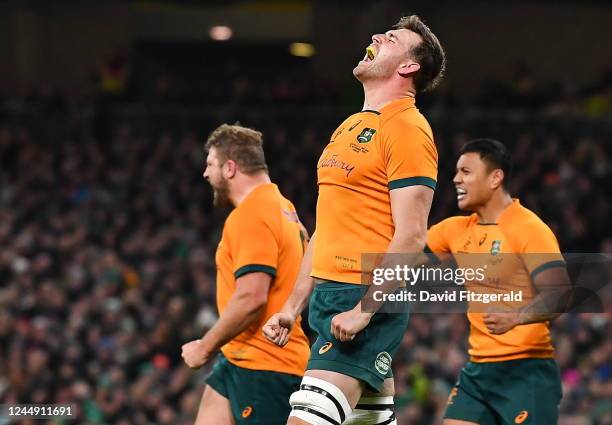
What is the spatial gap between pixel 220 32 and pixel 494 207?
19360 millimetres

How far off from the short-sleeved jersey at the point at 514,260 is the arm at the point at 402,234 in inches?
60.7

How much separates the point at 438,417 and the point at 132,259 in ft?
22.9

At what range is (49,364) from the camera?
46.5 ft

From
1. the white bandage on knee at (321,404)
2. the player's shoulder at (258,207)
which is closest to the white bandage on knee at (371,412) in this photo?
the white bandage on knee at (321,404)

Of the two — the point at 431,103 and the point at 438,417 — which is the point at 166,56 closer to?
the point at 431,103

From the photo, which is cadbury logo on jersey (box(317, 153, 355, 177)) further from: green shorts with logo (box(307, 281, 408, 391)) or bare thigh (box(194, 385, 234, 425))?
bare thigh (box(194, 385, 234, 425))

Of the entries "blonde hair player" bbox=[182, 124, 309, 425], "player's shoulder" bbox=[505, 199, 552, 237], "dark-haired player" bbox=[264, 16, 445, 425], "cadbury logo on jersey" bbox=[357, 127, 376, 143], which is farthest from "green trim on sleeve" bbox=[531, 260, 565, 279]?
"cadbury logo on jersey" bbox=[357, 127, 376, 143]

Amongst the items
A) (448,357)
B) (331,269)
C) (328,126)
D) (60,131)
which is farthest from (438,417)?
(60,131)

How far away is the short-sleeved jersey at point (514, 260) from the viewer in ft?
20.3

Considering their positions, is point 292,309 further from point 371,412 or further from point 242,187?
point 242,187

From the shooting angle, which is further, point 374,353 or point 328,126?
point 328,126

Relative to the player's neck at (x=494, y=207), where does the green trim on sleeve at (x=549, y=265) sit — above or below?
below

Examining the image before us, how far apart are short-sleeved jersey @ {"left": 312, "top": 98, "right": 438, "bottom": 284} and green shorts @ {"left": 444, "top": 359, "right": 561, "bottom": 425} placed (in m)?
1.68

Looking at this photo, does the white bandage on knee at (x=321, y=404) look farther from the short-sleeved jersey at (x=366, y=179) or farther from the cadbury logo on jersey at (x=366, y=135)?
the cadbury logo on jersey at (x=366, y=135)
